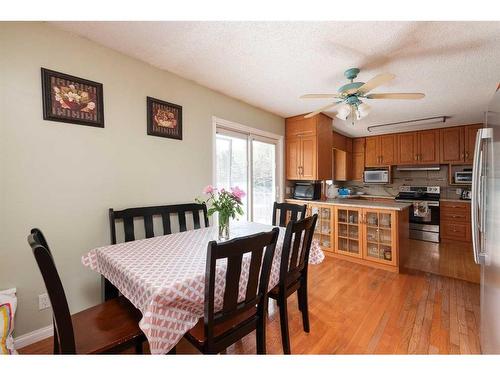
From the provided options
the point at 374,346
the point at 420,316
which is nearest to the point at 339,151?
the point at 420,316

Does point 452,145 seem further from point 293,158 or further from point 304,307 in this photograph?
point 304,307

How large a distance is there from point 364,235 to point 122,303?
3.00 metres

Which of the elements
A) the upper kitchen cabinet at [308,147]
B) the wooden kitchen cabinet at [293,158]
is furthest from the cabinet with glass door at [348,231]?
the wooden kitchen cabinet at [293,158]

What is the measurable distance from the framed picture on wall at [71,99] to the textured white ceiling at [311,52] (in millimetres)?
368

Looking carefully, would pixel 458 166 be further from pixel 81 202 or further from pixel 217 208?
pixel 81 202

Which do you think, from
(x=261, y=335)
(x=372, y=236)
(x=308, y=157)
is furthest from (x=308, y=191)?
(x=261, y=335)

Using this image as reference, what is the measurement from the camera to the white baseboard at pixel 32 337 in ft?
4.83

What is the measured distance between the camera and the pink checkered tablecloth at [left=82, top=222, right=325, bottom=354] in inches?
36.9

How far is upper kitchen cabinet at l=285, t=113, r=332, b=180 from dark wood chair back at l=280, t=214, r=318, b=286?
2039 mm

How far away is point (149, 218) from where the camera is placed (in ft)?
6.62

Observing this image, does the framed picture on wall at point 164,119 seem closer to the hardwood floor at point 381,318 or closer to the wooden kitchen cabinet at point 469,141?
the hardwood floor at point 381,318

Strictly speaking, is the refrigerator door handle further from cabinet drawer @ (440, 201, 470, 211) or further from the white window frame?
cabinet drawer @ (440, 201, 470, 211)

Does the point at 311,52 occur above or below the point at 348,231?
above

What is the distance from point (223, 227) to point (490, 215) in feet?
5.12
